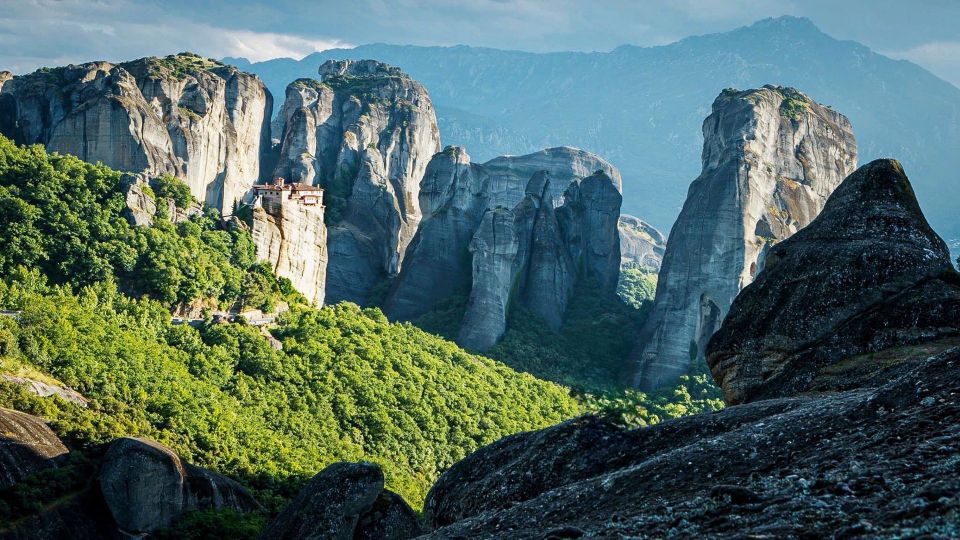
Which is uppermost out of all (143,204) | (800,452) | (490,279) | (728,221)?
(728,221)

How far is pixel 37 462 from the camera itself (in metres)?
28.4

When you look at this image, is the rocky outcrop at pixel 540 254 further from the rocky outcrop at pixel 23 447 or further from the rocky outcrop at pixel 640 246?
the rocky outcrop at pixel 23 447

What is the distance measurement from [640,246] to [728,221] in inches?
2764

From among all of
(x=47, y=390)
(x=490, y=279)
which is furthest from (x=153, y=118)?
(x=47, y=390)

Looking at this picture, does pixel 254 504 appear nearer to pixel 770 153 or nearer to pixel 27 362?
pixel 27 362

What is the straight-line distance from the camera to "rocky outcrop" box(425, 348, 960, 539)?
8133 millimetres

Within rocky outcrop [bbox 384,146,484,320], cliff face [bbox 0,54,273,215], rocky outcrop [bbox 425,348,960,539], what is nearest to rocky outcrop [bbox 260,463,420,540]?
rocky outcrop [bbox 425,348,960,539]

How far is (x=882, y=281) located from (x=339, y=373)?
34734 mm

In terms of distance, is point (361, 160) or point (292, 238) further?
point (361, 160)

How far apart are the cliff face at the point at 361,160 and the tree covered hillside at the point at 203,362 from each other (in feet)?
88.7

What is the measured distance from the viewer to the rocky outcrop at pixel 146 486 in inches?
1123

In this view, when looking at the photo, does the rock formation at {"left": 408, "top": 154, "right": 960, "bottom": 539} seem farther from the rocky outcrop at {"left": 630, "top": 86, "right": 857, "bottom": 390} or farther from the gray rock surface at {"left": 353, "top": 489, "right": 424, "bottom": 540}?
the rocky outcrop at {"left": 630, "top": 86, "right": 857, "bottom": 390}

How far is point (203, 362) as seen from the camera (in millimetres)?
43406

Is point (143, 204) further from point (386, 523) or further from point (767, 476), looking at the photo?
point (767, 476)
